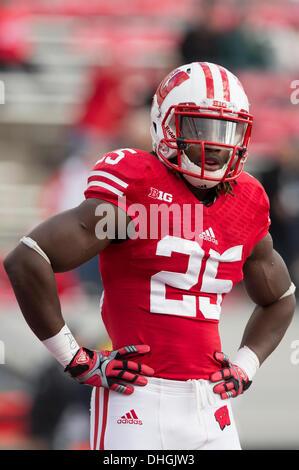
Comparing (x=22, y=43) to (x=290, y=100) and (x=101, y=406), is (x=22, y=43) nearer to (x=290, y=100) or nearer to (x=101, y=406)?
(x=290, y=100)

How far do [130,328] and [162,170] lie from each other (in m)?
0.49

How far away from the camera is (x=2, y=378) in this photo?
525 cm

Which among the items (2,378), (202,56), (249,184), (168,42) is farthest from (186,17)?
(249,184)

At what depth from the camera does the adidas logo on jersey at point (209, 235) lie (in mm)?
2447

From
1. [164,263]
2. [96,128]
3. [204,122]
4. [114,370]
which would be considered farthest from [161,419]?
[96,128]

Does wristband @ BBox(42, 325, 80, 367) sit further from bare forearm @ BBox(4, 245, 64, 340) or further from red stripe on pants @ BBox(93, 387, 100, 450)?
red stripe on pants @ BBox(93, 387, 100, 450)

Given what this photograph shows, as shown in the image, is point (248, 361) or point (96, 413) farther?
point (248, 361)

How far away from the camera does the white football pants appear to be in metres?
2.37

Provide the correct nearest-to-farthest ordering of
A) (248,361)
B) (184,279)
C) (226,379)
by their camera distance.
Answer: (184,279)
(226,379)
(248,361)

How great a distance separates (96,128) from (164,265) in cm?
425

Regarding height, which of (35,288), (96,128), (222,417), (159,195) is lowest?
(222,417)

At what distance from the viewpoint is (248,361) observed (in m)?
2.73

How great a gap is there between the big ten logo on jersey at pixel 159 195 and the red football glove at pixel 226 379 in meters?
0.51

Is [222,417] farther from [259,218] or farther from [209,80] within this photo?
[209,80]
